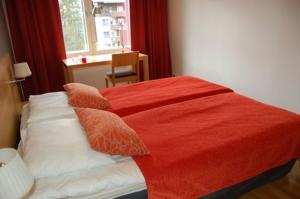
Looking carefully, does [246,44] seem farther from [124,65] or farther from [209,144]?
[209,144]

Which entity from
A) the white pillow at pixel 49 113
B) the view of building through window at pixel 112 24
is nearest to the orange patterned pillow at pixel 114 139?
the white pillow at pixel 49 113

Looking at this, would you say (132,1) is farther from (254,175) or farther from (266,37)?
(254,175)

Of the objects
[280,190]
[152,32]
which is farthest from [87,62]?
[280,190]

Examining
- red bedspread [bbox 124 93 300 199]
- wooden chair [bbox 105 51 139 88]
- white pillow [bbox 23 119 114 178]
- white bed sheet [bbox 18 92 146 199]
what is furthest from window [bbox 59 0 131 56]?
white bed sheet [bbox 18 92 146 199]

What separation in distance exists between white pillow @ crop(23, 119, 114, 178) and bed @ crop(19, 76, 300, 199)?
0.11 ft

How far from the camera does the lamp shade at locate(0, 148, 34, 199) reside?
0.77 meters

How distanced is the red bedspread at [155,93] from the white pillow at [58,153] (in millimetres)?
584

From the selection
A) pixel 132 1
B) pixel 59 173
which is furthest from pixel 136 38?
pixel 59 173

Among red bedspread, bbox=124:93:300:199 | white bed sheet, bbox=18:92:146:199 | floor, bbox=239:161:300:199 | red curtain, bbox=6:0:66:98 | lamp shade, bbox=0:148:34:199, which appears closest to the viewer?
lamp shade, bbox=0:148:34:199

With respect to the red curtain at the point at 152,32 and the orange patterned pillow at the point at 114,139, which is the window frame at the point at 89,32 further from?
the orange patterned pillow at the point at 114,139

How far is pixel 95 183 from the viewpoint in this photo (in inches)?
46.8

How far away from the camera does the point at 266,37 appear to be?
2.65 metres

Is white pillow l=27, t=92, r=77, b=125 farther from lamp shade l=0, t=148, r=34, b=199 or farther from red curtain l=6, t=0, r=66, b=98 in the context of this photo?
red curtain l=6, t=0, r=66, b=98

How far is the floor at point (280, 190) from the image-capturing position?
5.68 ft
